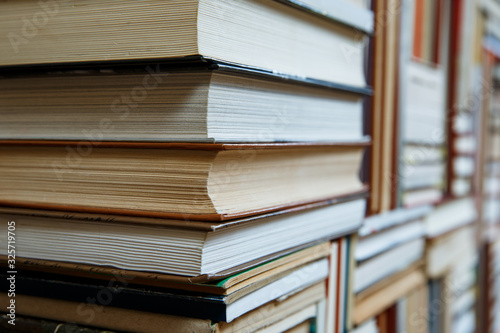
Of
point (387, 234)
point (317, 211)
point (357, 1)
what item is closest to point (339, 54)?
point (357, 1)

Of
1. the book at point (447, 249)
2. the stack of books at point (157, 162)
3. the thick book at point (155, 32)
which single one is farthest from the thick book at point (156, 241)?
the book at point (447, 249)

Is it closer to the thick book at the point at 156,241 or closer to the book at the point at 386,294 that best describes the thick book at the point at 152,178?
the thick book at the point at 156,241

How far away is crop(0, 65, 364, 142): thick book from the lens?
0.41 m

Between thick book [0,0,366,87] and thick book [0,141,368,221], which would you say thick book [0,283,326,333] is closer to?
thick book [0,141,368,221]

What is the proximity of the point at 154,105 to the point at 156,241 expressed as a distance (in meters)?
0.11

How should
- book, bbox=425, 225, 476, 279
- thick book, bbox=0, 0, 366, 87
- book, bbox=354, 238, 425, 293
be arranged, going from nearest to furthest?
1. thick book, bbox=0, 0, 366, 87
2. book, bbox=354, 238, 425, 293
3. book, bbox=425, 225, 476, 279

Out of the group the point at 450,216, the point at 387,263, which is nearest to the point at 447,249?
the point at 450,216

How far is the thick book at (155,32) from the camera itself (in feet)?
1.31

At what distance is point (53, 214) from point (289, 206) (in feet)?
0.71

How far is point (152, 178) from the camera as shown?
42 centimetres

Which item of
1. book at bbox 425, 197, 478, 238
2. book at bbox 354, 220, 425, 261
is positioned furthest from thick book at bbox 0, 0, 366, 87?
book at bbox 425, 197, 478, 238

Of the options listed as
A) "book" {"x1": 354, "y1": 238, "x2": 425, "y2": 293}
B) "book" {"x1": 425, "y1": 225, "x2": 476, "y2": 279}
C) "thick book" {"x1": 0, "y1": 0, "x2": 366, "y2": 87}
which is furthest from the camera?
"book" {"x1": 425, "y1": 225, "x2": 476, "y2": 279}

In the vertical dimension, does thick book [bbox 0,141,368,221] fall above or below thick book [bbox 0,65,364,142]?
below

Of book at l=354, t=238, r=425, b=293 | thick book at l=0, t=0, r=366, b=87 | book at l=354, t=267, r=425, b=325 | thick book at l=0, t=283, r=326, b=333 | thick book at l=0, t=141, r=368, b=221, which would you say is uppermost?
thick book at l=0, t=0, r=366, b=87
